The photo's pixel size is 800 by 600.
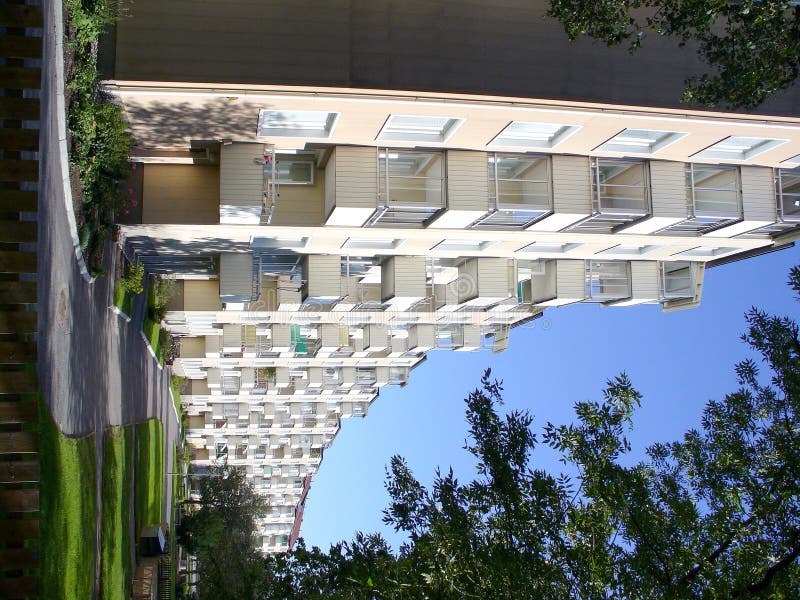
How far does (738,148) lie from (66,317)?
19924 millimetres

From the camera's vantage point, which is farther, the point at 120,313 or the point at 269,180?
the point at 120,313

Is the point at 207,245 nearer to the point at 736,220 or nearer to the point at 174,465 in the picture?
the point at 736,220

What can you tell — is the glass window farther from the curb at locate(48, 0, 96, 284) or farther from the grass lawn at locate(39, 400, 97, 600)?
the grass lawn at locate(39, 400, 97, 600)

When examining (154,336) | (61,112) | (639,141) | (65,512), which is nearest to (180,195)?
(61,112)

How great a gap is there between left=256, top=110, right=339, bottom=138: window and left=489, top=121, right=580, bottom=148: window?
183 inches

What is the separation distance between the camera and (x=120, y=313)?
22.0 m

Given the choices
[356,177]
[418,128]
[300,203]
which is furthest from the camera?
[300,203]

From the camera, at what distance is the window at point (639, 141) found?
765 inches

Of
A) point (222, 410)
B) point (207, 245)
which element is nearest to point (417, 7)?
point (207, 245)

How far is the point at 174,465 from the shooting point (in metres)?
40.9

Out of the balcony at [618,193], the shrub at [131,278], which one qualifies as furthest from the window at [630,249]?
the shrub at [131,278]

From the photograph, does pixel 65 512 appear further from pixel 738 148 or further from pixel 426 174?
pixel 738 148

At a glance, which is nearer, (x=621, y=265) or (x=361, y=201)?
(x=361, y=201)

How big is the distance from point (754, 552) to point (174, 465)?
3617 centimetres
